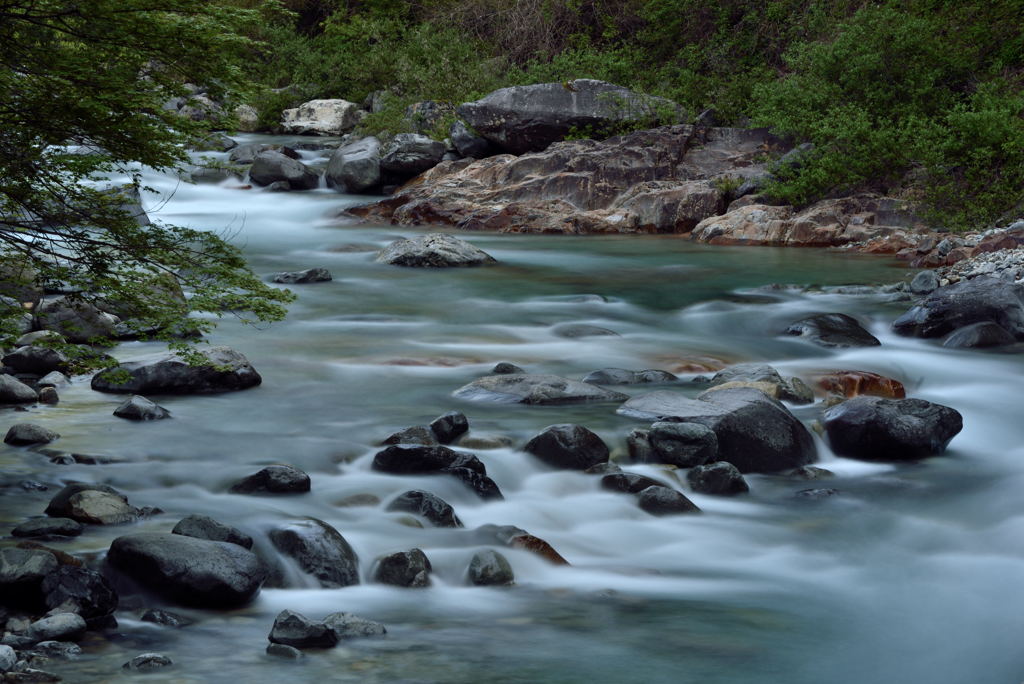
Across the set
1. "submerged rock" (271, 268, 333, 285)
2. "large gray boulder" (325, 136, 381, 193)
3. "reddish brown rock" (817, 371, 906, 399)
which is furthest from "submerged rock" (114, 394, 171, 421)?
"large gray boulder" (325, 136, 381, 193)

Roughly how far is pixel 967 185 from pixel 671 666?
47.1ft

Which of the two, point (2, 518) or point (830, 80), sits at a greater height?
Answer: point (830, 80)

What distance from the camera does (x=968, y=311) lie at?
1084cm

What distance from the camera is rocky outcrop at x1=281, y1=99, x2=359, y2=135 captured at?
28891 millimetres

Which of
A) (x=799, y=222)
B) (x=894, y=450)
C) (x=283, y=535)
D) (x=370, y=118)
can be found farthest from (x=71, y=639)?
(x=370, y=118)

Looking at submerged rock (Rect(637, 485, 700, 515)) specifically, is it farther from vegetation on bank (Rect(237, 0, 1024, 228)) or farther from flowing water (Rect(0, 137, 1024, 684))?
vegetation on bank (Rect(237, 0, 1024, 228))

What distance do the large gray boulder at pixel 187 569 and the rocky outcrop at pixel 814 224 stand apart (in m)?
14.3

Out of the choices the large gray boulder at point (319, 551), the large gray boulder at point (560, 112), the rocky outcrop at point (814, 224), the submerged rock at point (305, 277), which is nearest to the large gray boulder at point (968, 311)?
the rocky outcrop at point (814, 224)

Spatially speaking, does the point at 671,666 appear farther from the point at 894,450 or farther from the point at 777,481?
the point at 894,450

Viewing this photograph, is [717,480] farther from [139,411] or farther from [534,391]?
[139,411]

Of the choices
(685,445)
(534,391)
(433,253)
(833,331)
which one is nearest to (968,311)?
(833,331)

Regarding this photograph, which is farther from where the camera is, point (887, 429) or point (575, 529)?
point (887, 429)

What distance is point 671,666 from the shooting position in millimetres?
4328

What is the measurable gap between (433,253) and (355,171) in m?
7.72
